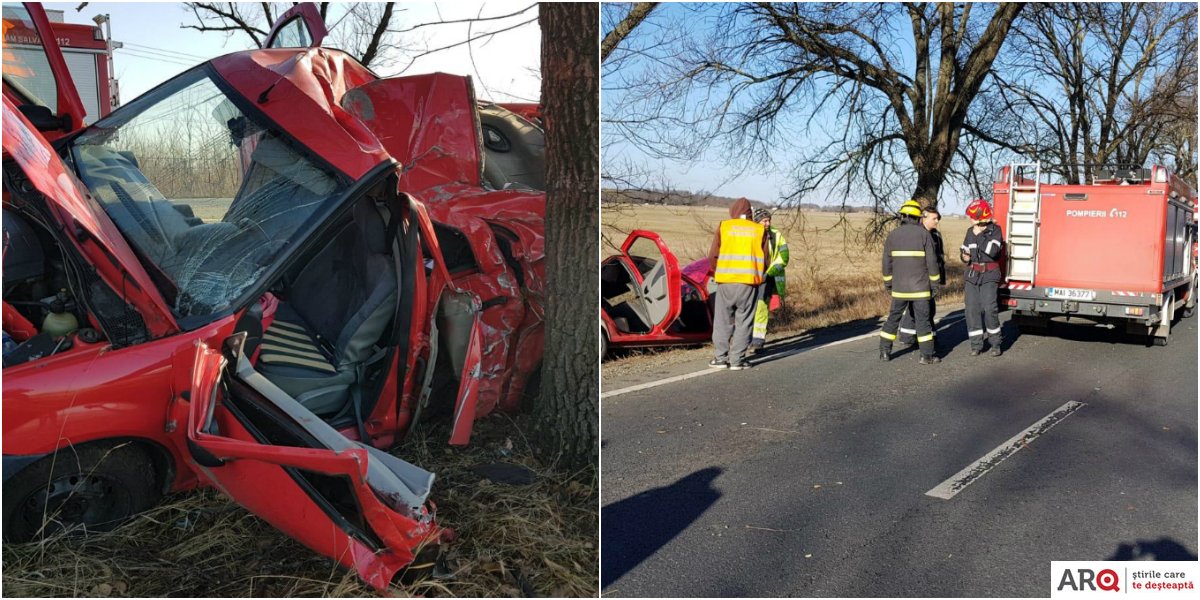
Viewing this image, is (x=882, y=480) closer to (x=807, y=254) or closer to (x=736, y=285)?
(x=736, y=285)

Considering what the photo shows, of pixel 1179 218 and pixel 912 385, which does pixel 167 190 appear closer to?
pixel 912 385

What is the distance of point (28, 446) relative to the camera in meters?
3.25

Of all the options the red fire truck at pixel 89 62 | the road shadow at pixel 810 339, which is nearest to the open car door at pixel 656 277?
the road shadow at pixel 810 339

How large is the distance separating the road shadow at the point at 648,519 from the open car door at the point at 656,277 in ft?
10.8

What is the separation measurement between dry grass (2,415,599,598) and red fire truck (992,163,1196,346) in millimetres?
8043

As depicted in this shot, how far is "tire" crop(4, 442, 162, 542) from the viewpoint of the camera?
131 inches

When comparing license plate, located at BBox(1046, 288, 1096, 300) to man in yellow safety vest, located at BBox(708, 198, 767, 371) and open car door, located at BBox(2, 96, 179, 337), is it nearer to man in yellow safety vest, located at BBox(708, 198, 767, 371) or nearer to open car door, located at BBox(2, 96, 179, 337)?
man in yellow safety vest, located at BBox(708, 198, 767, 371)

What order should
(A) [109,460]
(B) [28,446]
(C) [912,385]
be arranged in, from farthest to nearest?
(C) [912,385] < (A) [109,460] < (B) [28,446]

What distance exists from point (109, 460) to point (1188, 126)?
27252 mm

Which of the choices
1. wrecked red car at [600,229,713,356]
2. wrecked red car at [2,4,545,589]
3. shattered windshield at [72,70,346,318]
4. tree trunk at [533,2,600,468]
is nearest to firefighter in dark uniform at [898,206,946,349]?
wrecked red car at [600,229,713,356]

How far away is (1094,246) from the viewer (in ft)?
34.0

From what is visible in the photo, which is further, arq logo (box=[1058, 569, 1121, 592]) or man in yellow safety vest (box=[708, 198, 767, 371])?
man in yellow safety vest (box=[708, 198, 767, 371])

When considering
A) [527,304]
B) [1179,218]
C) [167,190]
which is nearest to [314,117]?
[167,190]

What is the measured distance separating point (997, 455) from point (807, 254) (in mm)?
13263
